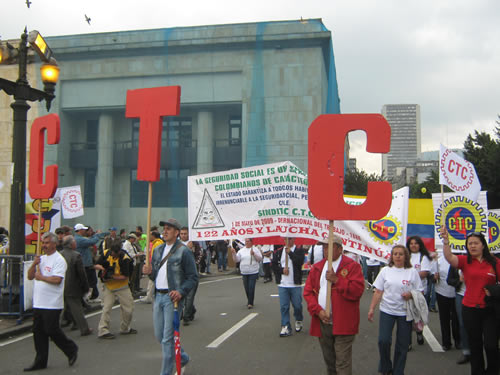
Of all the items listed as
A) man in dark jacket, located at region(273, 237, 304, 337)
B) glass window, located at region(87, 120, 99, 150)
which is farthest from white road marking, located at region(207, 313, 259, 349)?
glass window, located at region(87, 120, 99, 150)

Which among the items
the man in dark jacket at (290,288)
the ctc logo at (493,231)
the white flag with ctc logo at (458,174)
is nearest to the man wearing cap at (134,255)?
the man in dark jacket at (290,288)

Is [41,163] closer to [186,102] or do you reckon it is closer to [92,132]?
[186,102]

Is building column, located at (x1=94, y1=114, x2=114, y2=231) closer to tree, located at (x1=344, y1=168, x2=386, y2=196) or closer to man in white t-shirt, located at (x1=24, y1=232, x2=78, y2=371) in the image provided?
tree, located at (x1=344, y1=168, x2=386, y2=196)

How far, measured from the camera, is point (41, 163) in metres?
9.54

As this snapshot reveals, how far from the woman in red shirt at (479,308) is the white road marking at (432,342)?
1.92 m

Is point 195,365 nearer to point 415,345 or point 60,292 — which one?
point 60,292

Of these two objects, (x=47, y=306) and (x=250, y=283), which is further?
(x=250, y=283)

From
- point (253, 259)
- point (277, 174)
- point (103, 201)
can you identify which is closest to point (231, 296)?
point (253, 259)

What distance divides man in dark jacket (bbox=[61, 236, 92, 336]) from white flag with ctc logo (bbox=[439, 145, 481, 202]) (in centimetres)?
618

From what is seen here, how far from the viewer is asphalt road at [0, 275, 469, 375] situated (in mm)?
6721

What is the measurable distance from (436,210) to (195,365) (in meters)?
5.01

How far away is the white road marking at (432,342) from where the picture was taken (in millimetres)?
7898

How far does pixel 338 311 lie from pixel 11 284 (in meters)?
7.13

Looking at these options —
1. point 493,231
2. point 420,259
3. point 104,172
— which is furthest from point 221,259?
point 104,172
